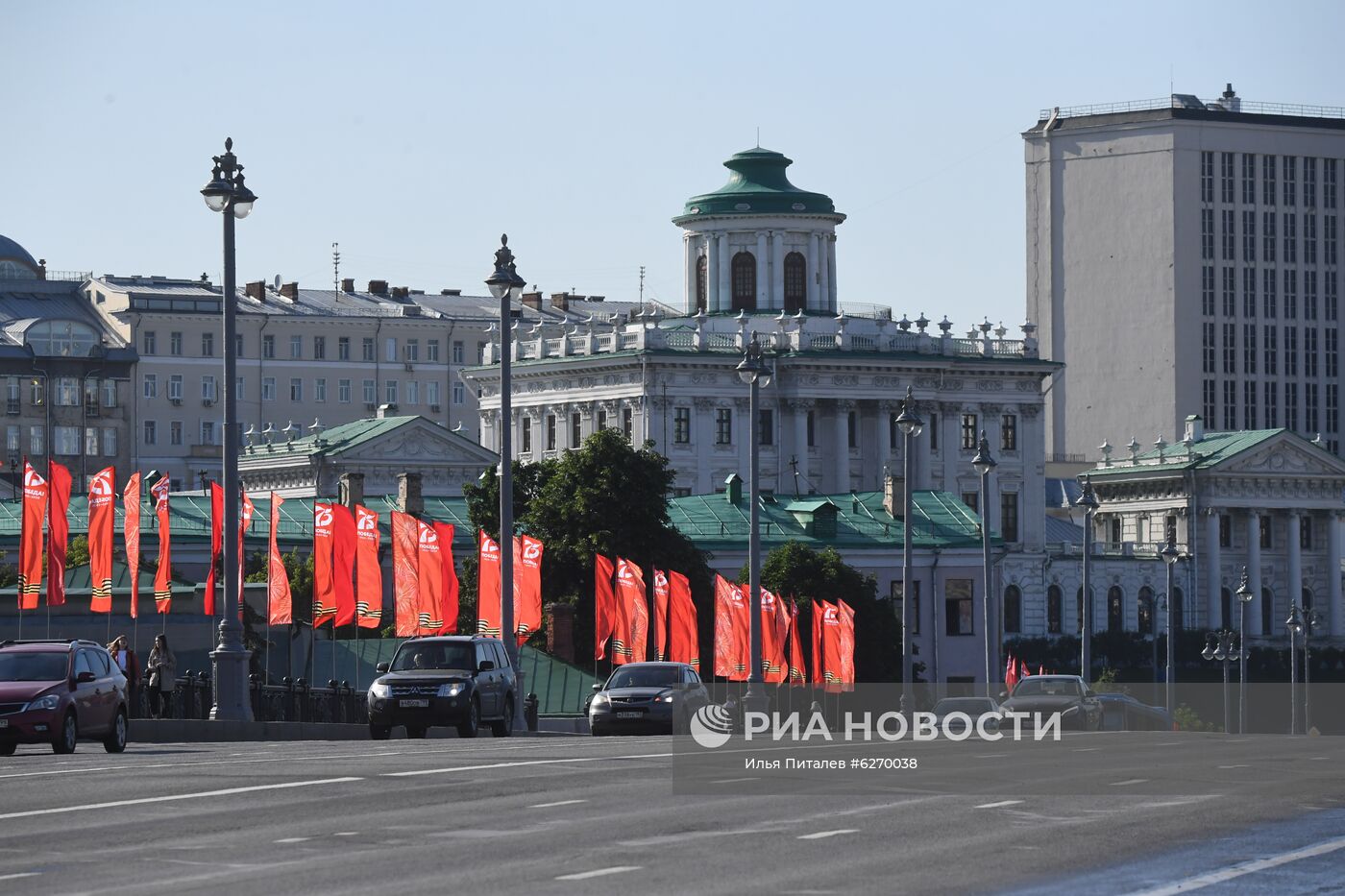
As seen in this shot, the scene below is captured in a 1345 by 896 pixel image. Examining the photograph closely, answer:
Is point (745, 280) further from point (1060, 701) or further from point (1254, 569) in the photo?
point (1060, 701)

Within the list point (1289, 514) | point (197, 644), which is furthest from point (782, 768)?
point (1289, 514)

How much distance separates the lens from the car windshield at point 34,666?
41.3 m

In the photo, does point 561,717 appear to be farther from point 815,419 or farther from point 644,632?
point 815,419

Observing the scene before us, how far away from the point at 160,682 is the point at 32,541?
66.1ft

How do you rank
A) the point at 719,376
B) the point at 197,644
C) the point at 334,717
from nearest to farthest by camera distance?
the point at 334,717, the point at 197,644, the point at 719,376

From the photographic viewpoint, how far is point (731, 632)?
88.8 meters

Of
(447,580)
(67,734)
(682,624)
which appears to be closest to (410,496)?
(682,624)

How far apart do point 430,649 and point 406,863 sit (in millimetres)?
25345

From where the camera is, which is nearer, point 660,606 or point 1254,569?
point 660,606

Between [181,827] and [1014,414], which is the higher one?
[1014,414]

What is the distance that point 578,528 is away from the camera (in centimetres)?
10738

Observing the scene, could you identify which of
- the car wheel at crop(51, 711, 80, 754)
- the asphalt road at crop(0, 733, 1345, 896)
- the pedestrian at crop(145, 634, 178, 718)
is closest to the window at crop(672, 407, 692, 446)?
the pedestrian at crop(145, 634, 178, 718)

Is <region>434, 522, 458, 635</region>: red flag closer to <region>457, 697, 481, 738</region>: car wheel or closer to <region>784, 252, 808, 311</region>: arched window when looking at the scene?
<region>457, 697, 481, 738</region>: car wheel

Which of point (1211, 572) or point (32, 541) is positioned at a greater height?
point (32, 541)
